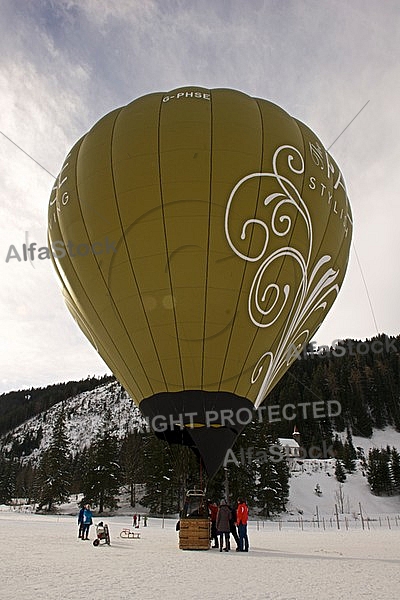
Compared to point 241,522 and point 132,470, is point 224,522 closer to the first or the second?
point 241,522

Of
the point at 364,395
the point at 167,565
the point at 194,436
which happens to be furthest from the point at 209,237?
the point at 364,395

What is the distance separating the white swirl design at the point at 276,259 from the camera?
11.2 m

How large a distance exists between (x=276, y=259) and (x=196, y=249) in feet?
5.77

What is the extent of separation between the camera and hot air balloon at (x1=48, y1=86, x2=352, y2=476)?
11.0 meters

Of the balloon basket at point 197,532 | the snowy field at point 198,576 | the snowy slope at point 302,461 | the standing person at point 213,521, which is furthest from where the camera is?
the snowy slope at point 302,461

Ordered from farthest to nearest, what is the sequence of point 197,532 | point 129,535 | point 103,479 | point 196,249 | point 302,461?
point 302,461 < point 103,479 < point 129,535 < point 197,532 < point 196,249

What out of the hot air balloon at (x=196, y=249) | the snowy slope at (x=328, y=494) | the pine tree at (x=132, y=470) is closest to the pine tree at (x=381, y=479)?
the snowy slope at (x=328, y=494)

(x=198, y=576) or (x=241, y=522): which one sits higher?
(x=241, y=522)

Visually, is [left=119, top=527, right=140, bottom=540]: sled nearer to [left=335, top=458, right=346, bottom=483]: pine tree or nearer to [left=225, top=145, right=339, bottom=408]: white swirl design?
[left=225, top=145, right=339, bottom=408]: white swirl design

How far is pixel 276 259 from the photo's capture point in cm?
1137

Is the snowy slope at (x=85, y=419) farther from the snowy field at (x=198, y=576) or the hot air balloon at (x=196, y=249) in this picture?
the snowy field at (x=198, y=576)

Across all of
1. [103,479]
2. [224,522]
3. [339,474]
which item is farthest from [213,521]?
[339,474]

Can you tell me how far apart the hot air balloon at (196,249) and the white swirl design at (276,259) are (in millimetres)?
30

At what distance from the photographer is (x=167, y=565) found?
8.55 metres
